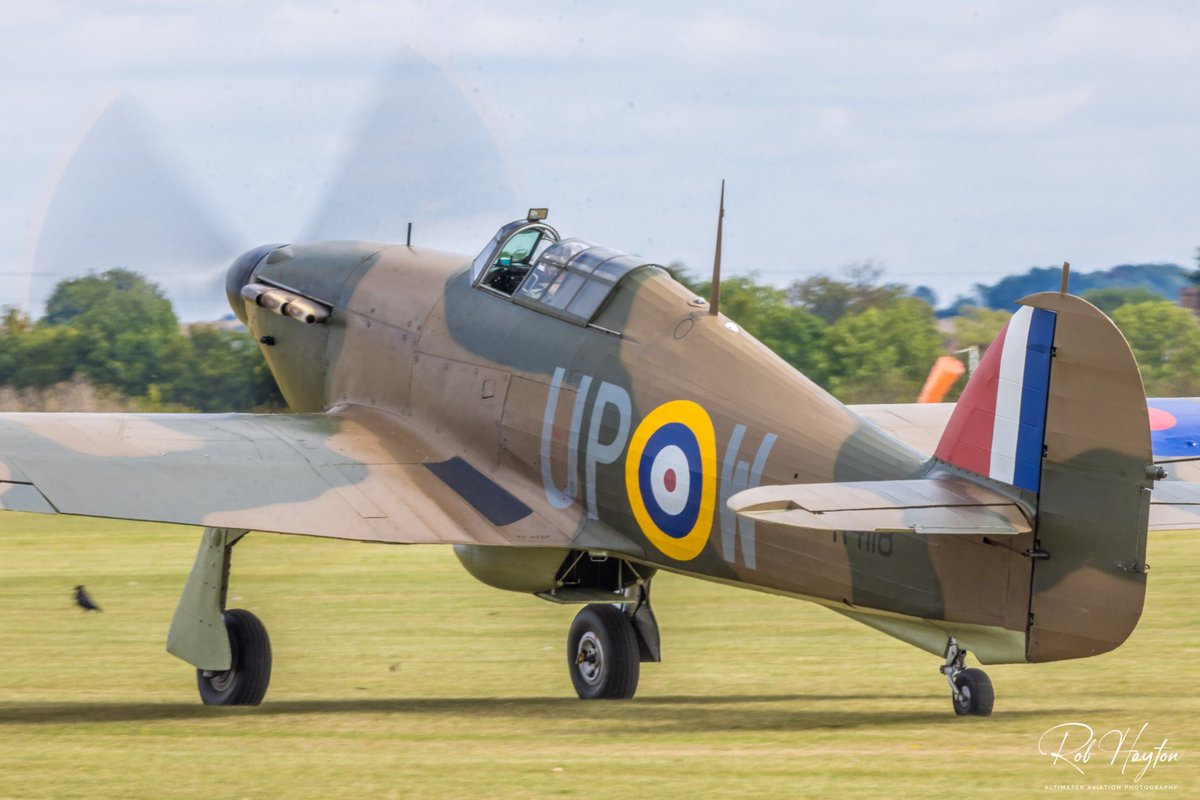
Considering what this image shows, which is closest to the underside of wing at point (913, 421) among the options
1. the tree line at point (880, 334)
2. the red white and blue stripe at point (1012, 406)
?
the red white and blue stripe at point (1012, 406)

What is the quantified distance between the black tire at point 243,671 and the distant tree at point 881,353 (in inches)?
935

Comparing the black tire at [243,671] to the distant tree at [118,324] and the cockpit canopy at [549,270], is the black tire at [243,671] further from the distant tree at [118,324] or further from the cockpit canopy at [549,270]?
the distant tree at [118,324]

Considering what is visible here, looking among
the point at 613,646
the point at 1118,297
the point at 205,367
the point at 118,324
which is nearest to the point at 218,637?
the point at 613,646

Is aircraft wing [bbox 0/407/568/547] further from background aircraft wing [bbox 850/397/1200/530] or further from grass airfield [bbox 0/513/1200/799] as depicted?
background aircraft wing [bbox 850/397/1200/530]

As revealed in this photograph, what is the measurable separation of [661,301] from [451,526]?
191 centimetres

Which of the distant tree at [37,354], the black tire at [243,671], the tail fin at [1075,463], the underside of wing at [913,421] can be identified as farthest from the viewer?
the distant tree at [37,354]

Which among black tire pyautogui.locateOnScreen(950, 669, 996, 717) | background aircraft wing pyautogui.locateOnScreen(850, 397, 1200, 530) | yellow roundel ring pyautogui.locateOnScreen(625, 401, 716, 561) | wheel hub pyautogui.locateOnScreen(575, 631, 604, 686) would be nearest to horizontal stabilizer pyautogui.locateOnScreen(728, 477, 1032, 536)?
black tire pyautogui.locateOnScreen(950, 669, 996, 717)

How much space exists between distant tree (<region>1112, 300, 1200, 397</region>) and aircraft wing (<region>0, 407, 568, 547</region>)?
28465 millimetres

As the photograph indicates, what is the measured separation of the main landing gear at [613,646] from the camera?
40.7 feet

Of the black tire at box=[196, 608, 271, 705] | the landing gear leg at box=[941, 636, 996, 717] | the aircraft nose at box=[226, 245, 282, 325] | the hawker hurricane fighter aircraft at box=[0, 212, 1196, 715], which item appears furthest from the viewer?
the aircraft nose at box=[226, 245, 282, 325]

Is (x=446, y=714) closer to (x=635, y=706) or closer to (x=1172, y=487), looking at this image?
(x=635, y=706)

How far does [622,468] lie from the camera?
11.7 meters

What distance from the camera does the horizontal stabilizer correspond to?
362 inches

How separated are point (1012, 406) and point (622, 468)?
271 cm
